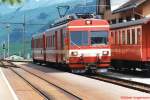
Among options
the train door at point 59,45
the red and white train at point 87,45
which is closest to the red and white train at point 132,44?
the red and white train at point 87,45

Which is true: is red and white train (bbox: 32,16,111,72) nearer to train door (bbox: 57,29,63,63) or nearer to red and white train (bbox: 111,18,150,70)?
red and white train (bbox: 111,18,150,70)

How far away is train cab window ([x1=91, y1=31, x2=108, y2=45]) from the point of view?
33469mm

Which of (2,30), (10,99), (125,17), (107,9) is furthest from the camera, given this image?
(2,30)

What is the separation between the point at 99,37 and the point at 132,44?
2786mm

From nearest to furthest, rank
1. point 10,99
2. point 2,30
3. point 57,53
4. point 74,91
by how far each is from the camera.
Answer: point 10,99, point 74,91, point 57,53, point 2,30

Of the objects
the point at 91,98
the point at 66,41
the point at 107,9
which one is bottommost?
the point at 91,98

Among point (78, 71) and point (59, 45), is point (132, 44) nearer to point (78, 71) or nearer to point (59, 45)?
point (78, 71)

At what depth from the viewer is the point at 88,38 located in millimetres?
33688

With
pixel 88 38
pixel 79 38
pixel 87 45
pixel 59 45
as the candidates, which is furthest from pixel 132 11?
pixel 87 45

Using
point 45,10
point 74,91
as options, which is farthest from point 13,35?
point 74,91

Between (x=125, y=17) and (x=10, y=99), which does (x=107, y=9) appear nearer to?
(x=125, y=17)

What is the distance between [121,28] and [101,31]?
3.99ft

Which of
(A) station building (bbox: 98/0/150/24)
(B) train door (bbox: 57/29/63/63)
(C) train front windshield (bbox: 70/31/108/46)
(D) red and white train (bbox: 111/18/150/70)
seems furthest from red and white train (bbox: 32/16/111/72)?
(A) station building (bbox: 98/0/150/24)

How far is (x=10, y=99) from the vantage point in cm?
1833
